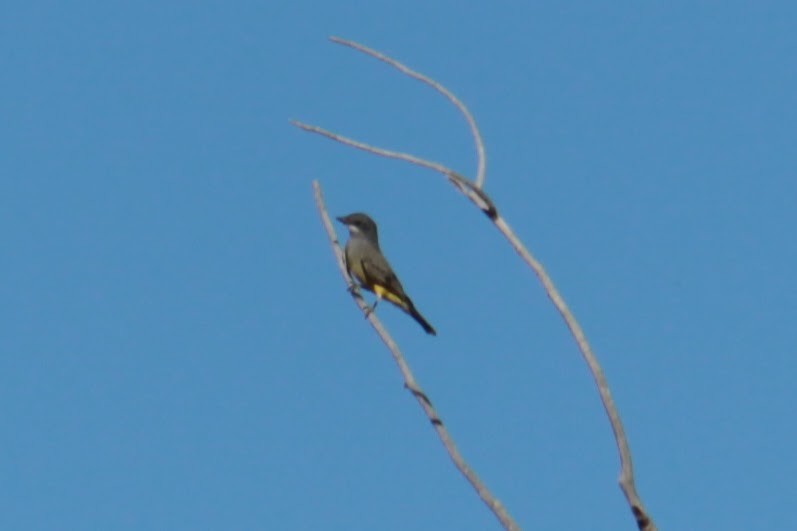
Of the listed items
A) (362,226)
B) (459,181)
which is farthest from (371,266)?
(459,181)

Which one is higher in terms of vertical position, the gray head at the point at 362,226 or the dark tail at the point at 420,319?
the gray head at the point at 362,226

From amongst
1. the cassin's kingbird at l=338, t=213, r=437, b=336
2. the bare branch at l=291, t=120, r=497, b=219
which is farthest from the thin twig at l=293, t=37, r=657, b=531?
the cassin's kingbird at l=338, t=213, r=437, b=336

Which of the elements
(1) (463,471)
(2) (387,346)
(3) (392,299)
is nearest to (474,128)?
(2) (387,346)

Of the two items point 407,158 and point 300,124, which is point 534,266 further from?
point 300,124

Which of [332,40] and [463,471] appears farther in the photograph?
[332,40]

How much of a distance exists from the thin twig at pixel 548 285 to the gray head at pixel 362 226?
934cm

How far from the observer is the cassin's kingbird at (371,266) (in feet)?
52.3

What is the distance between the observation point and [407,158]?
6.43 m

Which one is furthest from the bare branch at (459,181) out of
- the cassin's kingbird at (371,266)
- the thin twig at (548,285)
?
the cassin's kingbird at (371,266)

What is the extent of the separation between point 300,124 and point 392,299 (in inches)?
356

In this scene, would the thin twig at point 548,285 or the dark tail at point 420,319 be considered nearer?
the thin twig at point 548,285

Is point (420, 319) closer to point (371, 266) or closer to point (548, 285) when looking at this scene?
point (371, 266)

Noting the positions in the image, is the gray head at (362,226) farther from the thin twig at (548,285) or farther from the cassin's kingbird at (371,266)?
the thin twig at (548,285)

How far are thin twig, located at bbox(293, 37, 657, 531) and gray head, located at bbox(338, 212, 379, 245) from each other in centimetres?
934
